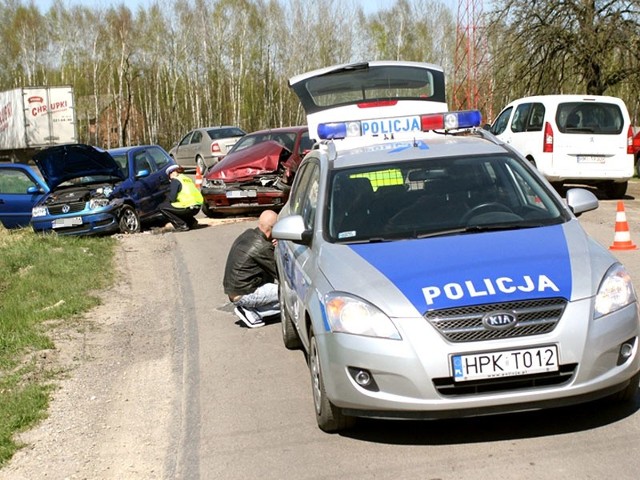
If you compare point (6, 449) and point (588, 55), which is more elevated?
point (588, 55)

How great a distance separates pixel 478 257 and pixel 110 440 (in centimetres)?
255

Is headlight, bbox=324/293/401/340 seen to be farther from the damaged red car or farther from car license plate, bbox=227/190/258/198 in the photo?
car license plate, bbox=227/190/258/198

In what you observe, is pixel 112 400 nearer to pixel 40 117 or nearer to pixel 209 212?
pixel 209 212

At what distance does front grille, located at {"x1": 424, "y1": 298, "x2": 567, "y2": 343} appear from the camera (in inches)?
197

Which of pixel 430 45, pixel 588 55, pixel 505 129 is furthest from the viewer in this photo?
pixel 430 45

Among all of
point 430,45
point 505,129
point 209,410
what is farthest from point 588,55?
point 430,45

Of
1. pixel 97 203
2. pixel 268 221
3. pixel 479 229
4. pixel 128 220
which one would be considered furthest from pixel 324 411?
pixel 128 220

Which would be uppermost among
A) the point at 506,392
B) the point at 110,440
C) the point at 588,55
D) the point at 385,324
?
the point at 588,55

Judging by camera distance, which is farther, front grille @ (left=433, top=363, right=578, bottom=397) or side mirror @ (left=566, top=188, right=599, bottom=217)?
side mirror @ (left=566, top=188, right=599, bottom=217)

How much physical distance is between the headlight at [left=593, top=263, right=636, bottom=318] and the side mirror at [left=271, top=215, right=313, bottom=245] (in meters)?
1.96

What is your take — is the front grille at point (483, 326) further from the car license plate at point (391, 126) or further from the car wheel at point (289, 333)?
the car license plate at point (391, 126)

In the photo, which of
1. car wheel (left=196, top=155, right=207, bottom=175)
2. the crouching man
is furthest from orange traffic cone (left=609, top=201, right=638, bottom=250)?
car wheel (left=196, top=155, right=207, bottom=175)

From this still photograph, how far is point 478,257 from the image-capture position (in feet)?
18.0

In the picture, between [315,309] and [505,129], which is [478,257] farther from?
[505,129]
